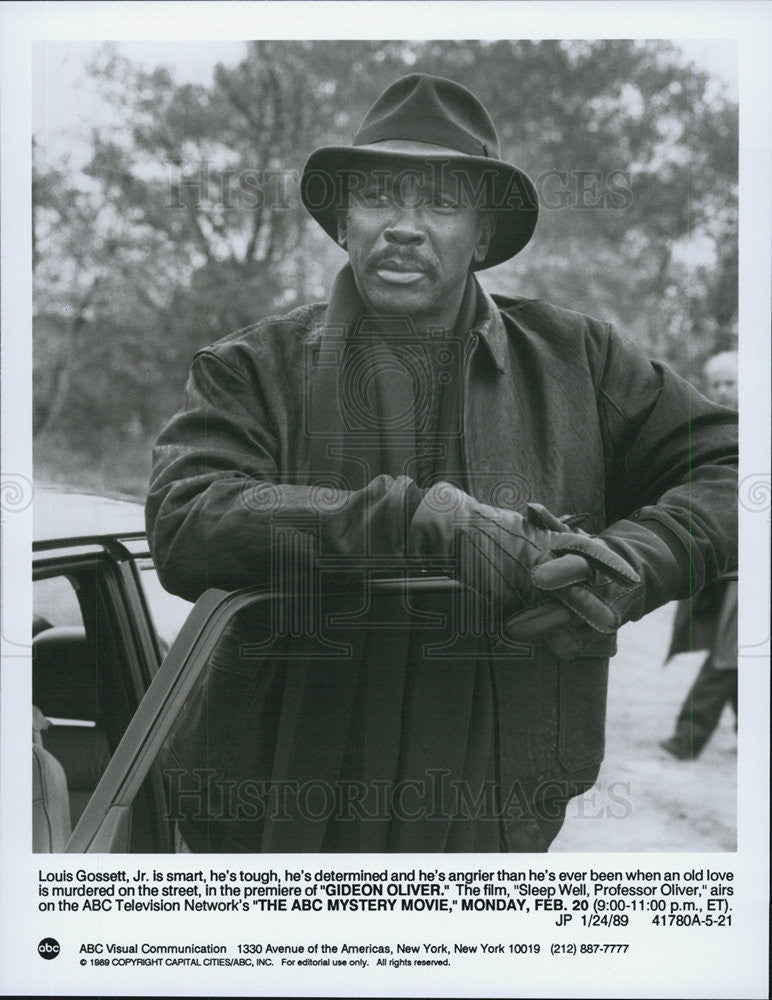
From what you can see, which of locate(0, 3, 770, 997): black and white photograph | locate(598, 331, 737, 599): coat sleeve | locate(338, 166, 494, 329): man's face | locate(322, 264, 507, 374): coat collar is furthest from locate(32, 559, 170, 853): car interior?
locate(598, 331, 737, 599): coat sleeve

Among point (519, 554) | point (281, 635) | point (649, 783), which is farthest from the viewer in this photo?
point (649, 783)

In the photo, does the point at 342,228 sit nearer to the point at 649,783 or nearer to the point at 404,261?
the point at 404,261

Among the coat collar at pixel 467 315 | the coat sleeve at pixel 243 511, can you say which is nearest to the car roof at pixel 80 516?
the coat sleeve at pixel 243 511

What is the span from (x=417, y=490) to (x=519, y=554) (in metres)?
0.22

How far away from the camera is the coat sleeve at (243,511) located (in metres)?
2.09

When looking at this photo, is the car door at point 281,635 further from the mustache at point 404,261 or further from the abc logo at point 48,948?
the mustache at point 404,261

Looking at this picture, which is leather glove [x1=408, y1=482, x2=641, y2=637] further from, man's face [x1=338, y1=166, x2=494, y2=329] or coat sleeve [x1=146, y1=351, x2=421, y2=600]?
man's face [x1=338, y1=166, x2=494, y2=329]

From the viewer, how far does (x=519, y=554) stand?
2021 millimetres

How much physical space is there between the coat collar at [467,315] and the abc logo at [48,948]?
1316 mm

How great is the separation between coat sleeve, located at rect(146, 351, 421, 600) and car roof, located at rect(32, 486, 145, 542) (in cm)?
15

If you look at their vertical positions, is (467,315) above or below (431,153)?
below

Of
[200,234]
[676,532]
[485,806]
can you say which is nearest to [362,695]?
[485,806]

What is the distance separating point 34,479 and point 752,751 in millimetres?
1538

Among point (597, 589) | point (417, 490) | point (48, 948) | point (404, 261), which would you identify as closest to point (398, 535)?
point (417, 490)
